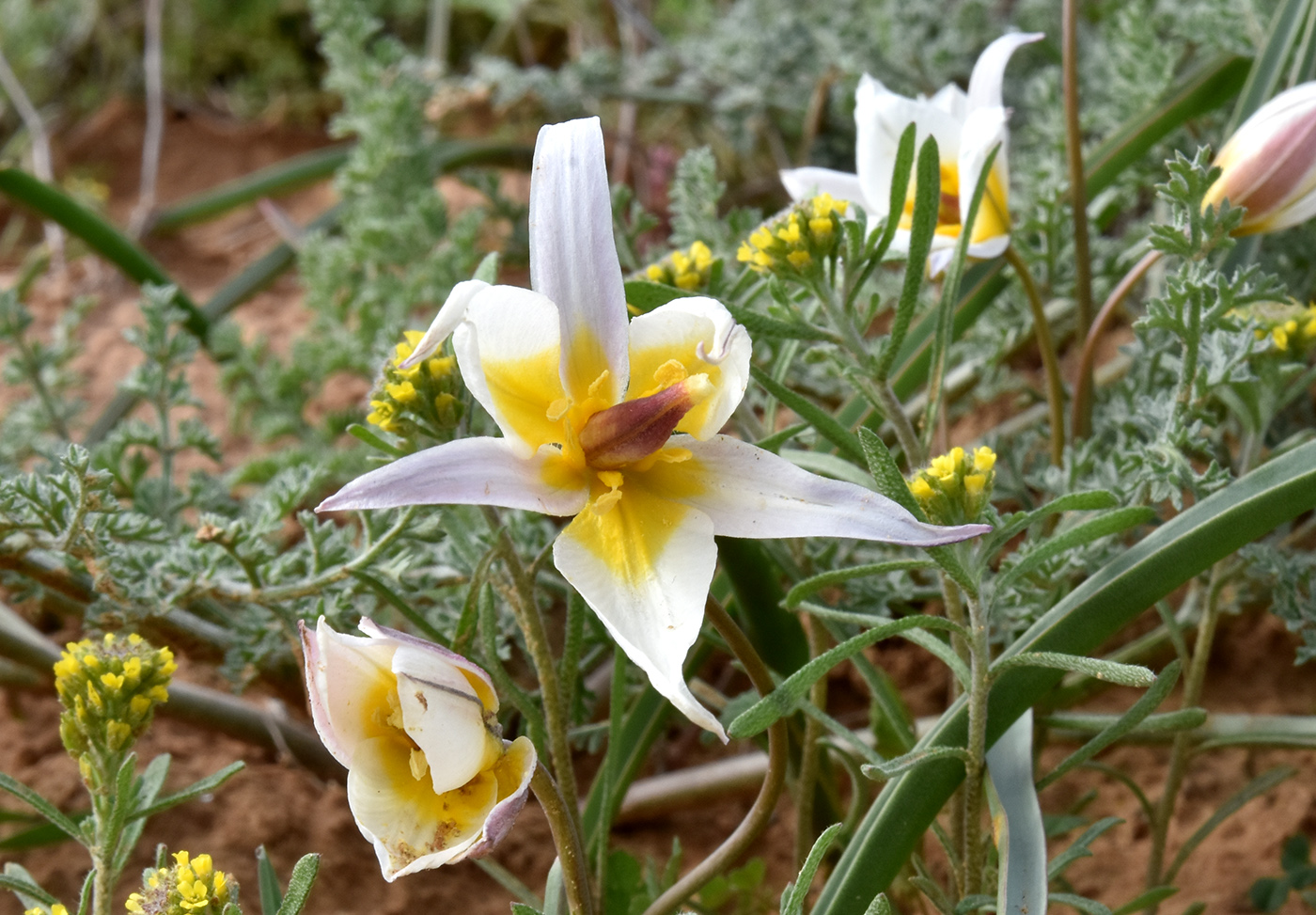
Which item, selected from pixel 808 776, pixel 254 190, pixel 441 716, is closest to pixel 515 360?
pixel 441 716

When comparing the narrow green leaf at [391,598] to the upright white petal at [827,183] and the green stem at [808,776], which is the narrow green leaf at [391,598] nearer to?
the green stem at [808,776]

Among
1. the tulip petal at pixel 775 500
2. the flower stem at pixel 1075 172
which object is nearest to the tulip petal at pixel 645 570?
the tulip petal at pixel 775 500

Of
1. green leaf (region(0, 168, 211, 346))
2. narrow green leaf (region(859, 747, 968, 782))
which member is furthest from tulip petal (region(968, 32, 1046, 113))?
green leaf (region(0, 168, 211, 346))

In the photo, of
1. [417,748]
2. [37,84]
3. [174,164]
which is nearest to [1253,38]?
[417,748]

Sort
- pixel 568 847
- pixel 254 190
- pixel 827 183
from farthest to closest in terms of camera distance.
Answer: pixel 254 190 → pixel 827 183 → pixel 568 847

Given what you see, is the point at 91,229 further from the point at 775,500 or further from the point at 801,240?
the point at 775,500

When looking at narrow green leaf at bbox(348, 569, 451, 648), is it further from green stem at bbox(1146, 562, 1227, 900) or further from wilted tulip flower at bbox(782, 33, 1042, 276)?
green stem at bbox(1146, 562, 1227, 900)
